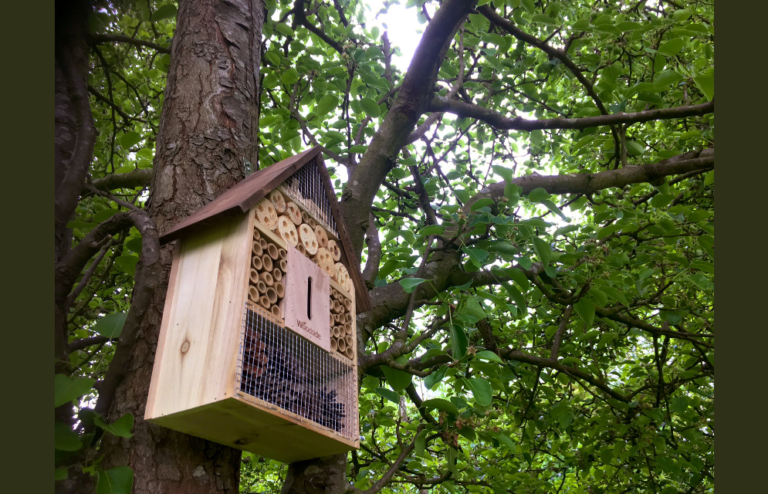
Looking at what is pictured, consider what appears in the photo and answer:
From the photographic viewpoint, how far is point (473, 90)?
3826 millimetres

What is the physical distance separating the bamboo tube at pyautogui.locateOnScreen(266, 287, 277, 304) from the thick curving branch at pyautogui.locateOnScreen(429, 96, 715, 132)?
185 cm

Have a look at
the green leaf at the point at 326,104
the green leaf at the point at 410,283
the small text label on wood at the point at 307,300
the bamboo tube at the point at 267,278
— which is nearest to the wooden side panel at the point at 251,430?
the small text label on wood at the point at 307,300

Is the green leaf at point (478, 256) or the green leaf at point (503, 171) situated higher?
the green leaf at point (503, 171)

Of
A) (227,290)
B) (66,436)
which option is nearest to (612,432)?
(227,290)

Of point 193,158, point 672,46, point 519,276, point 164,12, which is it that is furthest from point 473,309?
point 164,12

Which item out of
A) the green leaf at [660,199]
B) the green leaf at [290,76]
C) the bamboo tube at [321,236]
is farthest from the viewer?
the green leaf at [290,76]

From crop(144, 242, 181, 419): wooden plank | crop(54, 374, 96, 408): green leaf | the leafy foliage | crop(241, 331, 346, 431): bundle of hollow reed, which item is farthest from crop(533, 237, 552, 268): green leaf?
crop(54, 374, 96, 408): green leaf

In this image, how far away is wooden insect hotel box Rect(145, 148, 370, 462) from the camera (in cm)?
139

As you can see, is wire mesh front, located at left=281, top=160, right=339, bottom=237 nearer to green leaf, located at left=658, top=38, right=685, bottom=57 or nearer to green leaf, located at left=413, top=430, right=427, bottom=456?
green leaf, located at left=413, top=430, right=427, bottom=456

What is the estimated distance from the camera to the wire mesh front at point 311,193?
1952 millimetres

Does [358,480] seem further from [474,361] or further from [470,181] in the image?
[470,181]

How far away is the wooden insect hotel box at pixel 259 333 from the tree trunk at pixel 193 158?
4.2 inches

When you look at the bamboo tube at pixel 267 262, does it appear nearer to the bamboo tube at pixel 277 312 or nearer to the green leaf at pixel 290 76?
the bamboo tube at pixel 277 312

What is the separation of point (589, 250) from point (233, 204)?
2089mm
